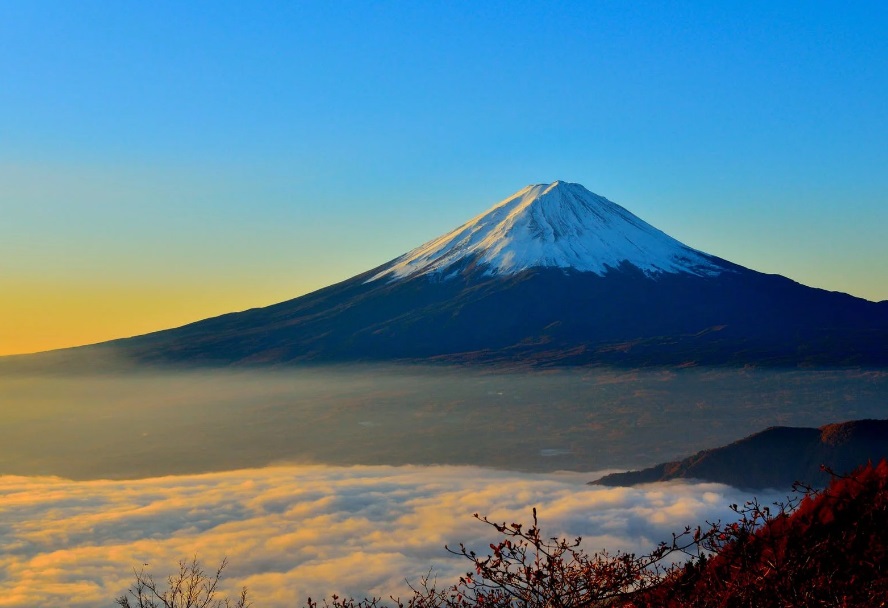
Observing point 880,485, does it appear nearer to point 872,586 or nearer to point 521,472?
point 872,586

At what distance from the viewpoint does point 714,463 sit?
125 meters

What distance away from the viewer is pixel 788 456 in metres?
117

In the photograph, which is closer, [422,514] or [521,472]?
[422,514]

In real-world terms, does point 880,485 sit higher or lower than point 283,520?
higher

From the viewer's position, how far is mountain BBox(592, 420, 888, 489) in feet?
345

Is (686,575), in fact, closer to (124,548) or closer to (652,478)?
(124,548)

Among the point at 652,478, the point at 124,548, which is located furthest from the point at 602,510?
the point at 124,548

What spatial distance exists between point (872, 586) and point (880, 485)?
4798 millimetres

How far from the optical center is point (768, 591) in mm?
11031

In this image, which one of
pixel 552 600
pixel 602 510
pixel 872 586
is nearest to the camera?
pixel 552 600

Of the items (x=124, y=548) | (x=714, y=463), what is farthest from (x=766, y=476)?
(x=124, y=548)

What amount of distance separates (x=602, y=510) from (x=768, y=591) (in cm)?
12546

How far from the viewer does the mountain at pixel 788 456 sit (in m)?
105

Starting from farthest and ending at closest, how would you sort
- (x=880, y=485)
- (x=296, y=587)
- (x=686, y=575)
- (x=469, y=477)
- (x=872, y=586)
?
(x=469, y=477) → (x=296, y=587) → (x=880, y=485) → (x=686, y=575) → (x=872, y=586)
